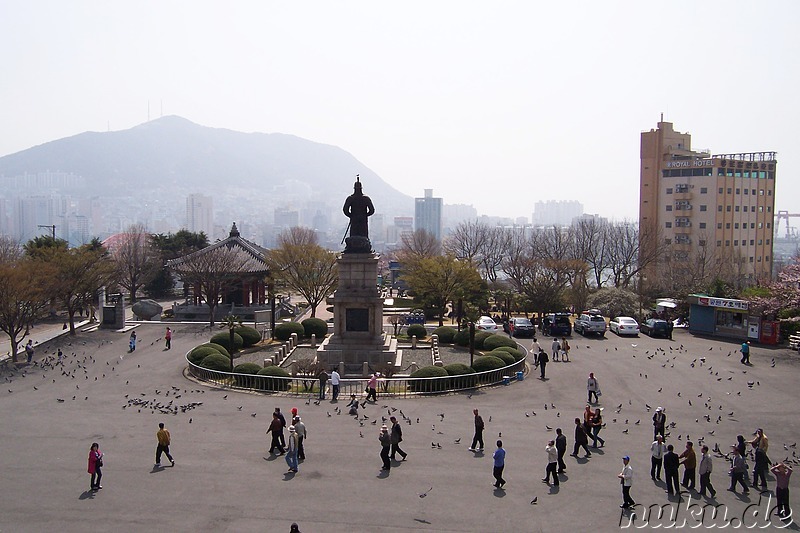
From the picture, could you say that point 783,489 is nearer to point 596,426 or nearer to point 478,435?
point 596,426

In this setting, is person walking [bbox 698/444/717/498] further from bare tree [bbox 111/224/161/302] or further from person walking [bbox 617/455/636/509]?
bare tree [bbox 111/224/161/302]

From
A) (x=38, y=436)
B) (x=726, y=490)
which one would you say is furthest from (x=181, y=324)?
(x=726, y=490)

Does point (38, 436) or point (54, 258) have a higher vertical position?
point (54, 258)

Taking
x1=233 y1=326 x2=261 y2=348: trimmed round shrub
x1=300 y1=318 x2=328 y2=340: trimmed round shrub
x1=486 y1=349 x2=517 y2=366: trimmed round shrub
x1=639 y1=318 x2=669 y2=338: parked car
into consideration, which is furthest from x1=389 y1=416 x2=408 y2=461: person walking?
x1=639 y1=318 x2=669 y2=338: parked car

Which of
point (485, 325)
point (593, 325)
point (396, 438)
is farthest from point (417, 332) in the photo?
point (396, 438)

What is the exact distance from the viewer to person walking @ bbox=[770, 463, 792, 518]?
49.0 feet

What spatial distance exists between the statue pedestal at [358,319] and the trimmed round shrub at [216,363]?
4.44 metres

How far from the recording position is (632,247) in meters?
72.8

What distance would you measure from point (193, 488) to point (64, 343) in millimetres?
27671

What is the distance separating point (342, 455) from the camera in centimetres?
1894

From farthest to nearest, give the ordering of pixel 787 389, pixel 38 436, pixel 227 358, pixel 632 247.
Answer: pixel 632 247 < pixel 227 358 < pixel 787 389 < pixel 38 436

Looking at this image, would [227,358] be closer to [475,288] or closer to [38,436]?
[38,436]

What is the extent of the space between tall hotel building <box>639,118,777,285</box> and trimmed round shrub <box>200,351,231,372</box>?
67072mm

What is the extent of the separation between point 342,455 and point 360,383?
870 cm
